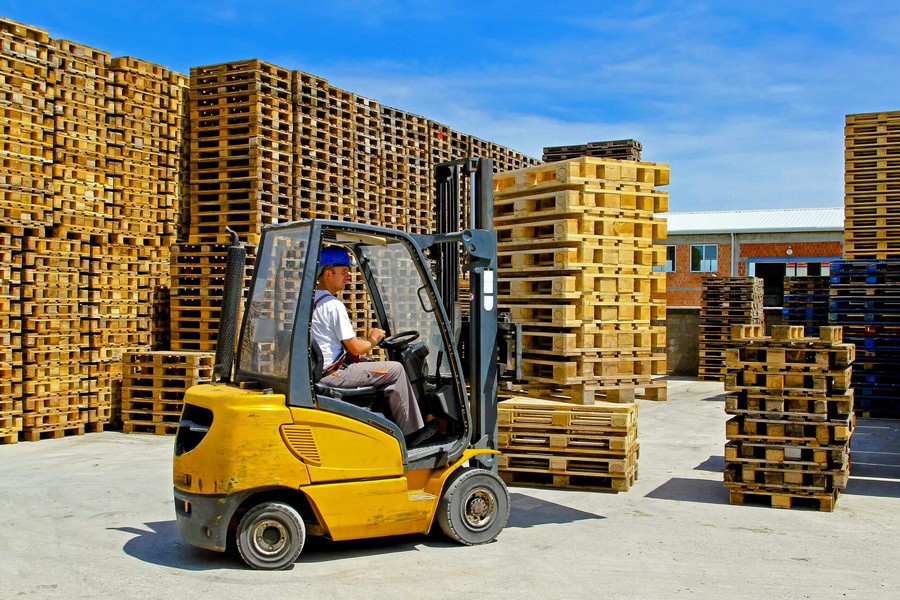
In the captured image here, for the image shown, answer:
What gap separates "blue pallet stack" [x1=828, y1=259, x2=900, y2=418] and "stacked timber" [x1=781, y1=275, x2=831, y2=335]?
3.22m

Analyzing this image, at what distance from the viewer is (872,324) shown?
1555 centimetres

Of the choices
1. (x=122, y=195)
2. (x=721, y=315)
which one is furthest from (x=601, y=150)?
(x=122, y=195)

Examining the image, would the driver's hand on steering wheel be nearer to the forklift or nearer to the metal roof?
the forklift

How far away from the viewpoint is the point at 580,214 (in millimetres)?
8711

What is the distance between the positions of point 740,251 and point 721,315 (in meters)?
19.2

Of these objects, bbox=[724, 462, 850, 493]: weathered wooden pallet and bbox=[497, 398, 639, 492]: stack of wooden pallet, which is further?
bbox=[497, 398, 639, 492]: stack of wooden pallet

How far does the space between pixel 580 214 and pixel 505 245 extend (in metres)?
0.89

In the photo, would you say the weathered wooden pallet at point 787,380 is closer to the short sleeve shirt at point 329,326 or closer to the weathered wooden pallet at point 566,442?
the weathered wooden pallet at point 566,442

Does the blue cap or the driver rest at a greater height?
the blue cap

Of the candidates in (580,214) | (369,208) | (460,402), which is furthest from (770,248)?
(460,402)

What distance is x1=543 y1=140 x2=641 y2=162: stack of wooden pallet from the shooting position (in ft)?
63.7

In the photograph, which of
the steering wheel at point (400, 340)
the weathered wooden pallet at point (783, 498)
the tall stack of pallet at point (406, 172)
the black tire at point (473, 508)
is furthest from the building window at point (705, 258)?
the steering wheel at point (400, 340)

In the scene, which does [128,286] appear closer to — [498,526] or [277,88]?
[277,88]

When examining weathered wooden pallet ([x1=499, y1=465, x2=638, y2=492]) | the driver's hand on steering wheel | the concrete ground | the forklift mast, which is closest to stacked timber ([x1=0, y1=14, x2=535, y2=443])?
the concrete ground
